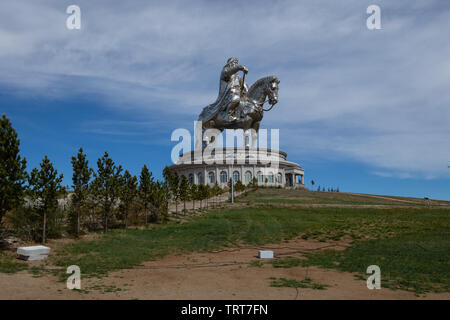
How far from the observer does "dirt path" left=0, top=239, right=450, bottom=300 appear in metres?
10.2

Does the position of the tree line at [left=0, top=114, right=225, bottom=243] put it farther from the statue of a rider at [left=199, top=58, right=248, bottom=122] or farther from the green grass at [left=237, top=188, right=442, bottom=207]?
the statue of a rider at [left=199, top=58, right=248, bottom=122]

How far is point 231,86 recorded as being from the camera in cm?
6525

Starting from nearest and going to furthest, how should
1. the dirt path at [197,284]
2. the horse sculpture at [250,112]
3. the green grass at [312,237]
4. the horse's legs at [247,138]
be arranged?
the dirt path at [197,284]
the green grass at [312,237]
the horse sculpture at [250,112]
the horse's legs at [247,138]

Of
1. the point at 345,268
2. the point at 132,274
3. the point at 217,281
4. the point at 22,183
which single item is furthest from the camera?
the point at 22,183

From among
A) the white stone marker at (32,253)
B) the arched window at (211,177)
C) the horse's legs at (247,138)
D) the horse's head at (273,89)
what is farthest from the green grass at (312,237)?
the horse's legs at (247,138)

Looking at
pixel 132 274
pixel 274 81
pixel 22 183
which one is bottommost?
pixel 132 274

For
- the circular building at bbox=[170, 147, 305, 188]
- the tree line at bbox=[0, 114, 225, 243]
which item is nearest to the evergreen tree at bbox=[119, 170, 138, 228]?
the tree line at bbox=[0, 114, 225, 243]

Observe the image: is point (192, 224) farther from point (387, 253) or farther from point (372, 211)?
point (372, 211)

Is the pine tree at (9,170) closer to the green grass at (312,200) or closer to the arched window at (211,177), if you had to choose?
the green grass at (312,200)

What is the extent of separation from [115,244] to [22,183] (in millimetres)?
5728

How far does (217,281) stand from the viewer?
12148 millimetres

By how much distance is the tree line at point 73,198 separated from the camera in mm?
17656

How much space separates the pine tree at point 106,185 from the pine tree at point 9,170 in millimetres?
6745
